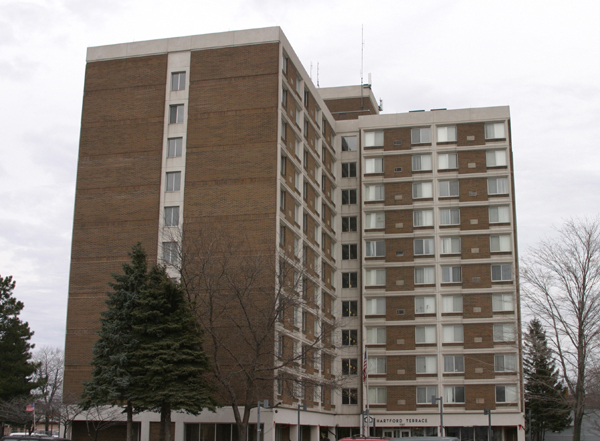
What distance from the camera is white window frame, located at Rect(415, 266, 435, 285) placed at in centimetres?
6475

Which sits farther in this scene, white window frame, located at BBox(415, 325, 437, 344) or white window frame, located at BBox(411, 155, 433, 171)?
white window frame, located at BBox(411, 155, 433, 171)

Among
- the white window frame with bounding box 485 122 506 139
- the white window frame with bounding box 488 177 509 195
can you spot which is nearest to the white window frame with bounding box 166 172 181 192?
the white window frame with bounding box 488 177 509 195

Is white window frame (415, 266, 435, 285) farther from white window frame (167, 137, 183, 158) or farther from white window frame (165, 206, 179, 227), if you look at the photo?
white window frame (167, 137, 183, 158)

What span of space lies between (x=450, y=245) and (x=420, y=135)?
10.7 meters

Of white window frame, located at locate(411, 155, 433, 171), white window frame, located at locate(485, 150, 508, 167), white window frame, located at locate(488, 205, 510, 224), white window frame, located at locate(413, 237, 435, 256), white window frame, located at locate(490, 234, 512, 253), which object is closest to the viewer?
white window frame, located at locate(490, 234, 512, 253)

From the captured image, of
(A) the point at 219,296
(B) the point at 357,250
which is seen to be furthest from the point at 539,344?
(B) the point at 357,250

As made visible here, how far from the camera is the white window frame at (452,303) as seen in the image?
208 feet

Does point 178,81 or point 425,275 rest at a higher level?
point 178,81

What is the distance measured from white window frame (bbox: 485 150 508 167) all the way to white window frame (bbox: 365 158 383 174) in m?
9.51

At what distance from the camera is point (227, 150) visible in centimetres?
4969

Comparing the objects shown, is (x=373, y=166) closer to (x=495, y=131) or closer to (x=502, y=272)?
(x=495, y=131)

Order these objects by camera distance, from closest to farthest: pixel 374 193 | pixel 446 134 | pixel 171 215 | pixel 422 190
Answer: pixel 171 215 < pixel 422 190 < pixel 446 134 < pixel 374 193

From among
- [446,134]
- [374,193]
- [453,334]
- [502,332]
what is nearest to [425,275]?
Result: [453,334]

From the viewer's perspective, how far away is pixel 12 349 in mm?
59656
